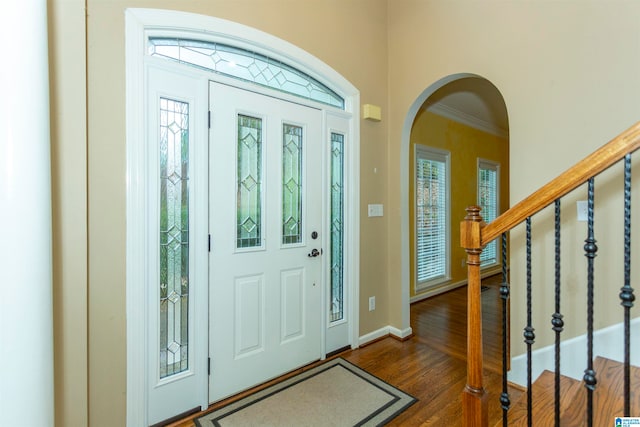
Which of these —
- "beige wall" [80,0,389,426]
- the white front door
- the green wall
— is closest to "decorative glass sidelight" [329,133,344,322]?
the white front door

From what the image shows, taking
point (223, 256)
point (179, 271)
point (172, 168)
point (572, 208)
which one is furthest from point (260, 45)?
point (572, 208)

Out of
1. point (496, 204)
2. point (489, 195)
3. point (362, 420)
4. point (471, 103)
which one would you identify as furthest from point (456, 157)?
point (362, 420)

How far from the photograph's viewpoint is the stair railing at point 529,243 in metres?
0.94

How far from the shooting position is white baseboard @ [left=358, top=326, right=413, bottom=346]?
2.85 metres

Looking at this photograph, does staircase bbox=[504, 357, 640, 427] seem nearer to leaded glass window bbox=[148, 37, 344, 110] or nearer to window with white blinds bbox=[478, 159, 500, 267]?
leaded glass window bbox=[148, 37, 344, 110]

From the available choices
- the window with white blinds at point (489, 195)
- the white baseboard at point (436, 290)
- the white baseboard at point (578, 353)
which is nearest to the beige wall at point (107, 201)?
the white baseboard at point (578, 353)

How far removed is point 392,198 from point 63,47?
2.60 meters

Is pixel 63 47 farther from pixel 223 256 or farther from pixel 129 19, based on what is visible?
pixel 223 256

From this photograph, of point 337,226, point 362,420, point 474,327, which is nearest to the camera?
point 474,327

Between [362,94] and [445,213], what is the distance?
2604 millimetres

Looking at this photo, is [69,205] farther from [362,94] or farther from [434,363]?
[434,363]

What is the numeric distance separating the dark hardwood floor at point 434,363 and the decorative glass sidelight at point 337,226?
1.46 ft

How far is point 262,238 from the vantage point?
7.28ft

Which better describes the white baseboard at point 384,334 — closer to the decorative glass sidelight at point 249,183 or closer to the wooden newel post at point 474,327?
the decorative glass sidelight at point 249,183
